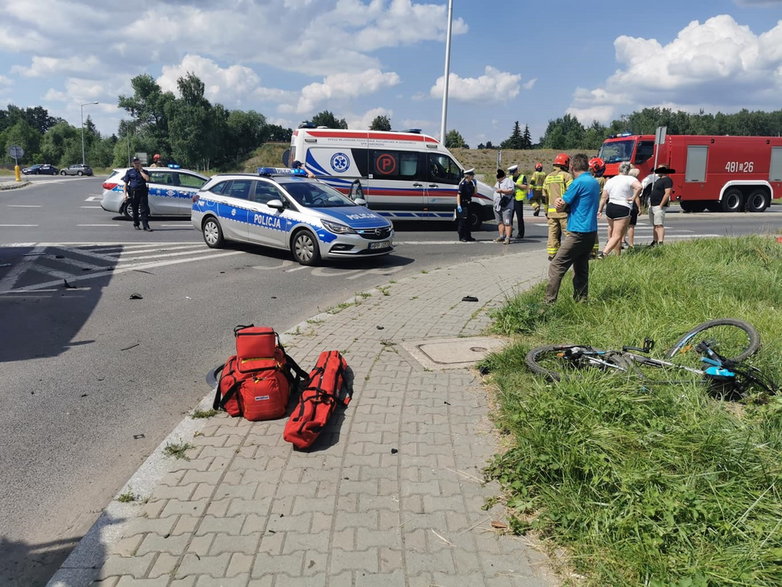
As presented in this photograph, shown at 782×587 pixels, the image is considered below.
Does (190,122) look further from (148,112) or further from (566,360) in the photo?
(566,360)

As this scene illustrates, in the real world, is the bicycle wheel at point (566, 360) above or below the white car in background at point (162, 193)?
below

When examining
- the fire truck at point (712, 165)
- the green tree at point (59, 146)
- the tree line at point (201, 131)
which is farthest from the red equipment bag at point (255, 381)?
the green tree at point (59, 146)

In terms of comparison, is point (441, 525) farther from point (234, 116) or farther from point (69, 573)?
point (234, 116)

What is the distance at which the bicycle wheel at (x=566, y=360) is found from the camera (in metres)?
4.34

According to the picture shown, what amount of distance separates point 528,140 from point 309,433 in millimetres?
111089

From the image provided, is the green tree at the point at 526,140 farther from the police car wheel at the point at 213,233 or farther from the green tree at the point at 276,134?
the police car wheel at the point at 213,233

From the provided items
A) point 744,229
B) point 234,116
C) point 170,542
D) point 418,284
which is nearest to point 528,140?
point 234,116

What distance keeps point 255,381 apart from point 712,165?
23467 millimetres

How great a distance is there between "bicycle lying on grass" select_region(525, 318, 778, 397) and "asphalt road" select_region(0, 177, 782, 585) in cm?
235

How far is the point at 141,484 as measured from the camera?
3441 millimetres

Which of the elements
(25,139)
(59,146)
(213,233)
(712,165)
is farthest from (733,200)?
(25,139)

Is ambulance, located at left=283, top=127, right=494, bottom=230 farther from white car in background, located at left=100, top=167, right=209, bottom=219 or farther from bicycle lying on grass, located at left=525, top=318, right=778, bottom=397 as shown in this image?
bicycle lying on grass, located at left=525, top=318, right=778, bottom=397

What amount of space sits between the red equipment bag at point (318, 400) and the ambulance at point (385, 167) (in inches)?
469

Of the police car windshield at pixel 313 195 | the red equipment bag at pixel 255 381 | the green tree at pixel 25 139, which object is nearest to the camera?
the red equipment bag at pixel 255 381
